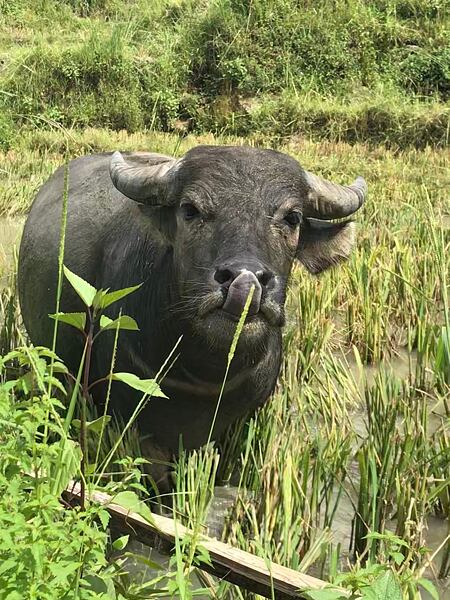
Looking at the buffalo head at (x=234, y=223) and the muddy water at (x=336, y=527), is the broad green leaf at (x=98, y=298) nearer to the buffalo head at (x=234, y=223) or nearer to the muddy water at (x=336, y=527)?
the buffalo head at (x=234, y=223)

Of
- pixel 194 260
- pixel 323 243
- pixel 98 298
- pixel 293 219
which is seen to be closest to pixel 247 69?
pixel 323 243

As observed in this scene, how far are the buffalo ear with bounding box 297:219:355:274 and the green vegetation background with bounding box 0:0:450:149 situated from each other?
7.29 meters

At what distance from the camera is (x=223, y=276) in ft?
7.29

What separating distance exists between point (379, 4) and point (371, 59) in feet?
4.28

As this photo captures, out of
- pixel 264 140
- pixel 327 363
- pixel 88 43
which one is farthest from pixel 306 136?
pixel 327 363

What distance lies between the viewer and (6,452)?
56.3 inches

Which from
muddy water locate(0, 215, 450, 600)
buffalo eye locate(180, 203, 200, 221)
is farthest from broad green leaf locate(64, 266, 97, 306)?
buffalo eye locate(180, 203, 200, 221)

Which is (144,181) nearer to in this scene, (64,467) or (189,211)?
(189,211)

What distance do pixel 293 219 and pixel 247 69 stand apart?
10.1 meters

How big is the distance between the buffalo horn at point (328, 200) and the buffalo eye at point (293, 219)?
0.52 ft

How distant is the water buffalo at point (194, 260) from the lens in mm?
2348

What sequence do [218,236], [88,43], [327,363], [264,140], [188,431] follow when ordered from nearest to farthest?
1. [218,236]
2. [188,431]
3. [327,363]
4. [264,140]
5. [88,43]

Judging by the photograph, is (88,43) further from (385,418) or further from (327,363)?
(385,418)

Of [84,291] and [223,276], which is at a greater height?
[84,291]
